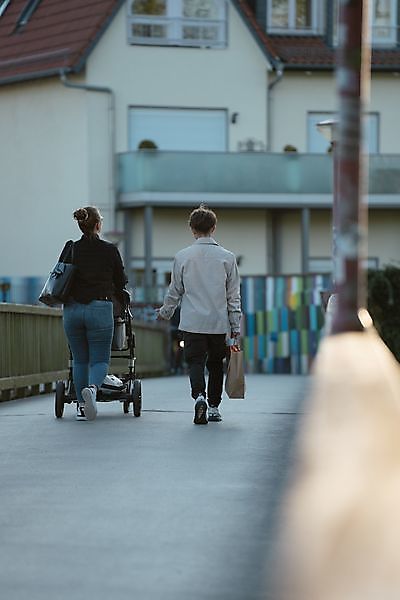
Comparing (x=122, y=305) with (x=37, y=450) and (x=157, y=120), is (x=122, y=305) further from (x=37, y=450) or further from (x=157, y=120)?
(x=157, y=120)

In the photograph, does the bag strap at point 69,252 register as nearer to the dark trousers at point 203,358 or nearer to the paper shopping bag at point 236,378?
the dark trousers at point 203,358

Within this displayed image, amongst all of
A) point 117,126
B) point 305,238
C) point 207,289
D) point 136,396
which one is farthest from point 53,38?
point 207,289

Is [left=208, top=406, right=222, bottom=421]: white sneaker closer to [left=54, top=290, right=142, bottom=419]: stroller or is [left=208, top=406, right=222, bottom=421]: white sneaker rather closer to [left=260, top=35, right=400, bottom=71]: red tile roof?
[left=54, top=290, right=142, bottom=419]: stroller

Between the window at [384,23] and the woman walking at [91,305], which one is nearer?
the woman walking at [91,305]

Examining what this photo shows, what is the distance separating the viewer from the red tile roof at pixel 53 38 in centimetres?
3931

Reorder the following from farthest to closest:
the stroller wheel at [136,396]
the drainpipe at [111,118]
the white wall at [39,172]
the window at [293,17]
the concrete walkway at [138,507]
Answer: the window at [293,17], the white wall at [39,172], the drainpipe at [111,118], the stroller wheel at [136,396], the concrete walkway at [138,507]

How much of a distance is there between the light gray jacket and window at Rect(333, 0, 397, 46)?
30338 millimetres

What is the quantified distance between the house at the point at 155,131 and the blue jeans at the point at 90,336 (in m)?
26.7

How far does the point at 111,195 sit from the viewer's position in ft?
132

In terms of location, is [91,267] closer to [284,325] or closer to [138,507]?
[138,507]

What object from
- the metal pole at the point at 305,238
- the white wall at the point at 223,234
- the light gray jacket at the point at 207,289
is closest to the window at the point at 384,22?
the metal pole at the point at 305,238

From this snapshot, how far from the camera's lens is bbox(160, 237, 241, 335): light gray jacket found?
40.2 ft

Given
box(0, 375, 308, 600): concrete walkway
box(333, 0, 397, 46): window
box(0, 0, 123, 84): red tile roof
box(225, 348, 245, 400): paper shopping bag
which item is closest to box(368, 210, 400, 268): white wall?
box(333, 0, 397, 46): window

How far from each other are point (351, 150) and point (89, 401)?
7.19 meters
